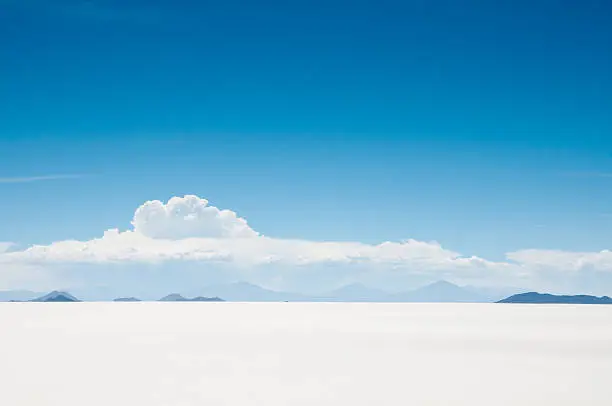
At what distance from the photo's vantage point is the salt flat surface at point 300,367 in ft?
43.5

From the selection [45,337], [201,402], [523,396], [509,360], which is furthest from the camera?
[45,337]

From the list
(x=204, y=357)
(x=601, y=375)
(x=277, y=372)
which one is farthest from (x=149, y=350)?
(x=601, y=375)

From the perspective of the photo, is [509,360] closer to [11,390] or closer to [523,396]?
[523,396]

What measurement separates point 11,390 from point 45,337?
1255cm

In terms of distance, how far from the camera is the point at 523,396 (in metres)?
13.4

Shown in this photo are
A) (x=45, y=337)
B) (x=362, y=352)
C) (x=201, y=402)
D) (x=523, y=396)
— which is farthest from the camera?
(x=45, y=337)

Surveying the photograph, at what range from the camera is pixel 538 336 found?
27.8 metres

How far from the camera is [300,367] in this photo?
1738 centimetres

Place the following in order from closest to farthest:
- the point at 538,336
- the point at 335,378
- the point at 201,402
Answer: the point at 201,402, the point at 335,378, the point at 538,336

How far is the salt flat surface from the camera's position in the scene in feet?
43.5

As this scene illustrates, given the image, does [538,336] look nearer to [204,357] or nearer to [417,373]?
[417,373]

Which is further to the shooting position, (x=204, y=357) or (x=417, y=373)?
(x=204, y=357)

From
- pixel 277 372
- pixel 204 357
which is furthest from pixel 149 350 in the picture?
pixel 277 372

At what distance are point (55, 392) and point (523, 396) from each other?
377 inches
